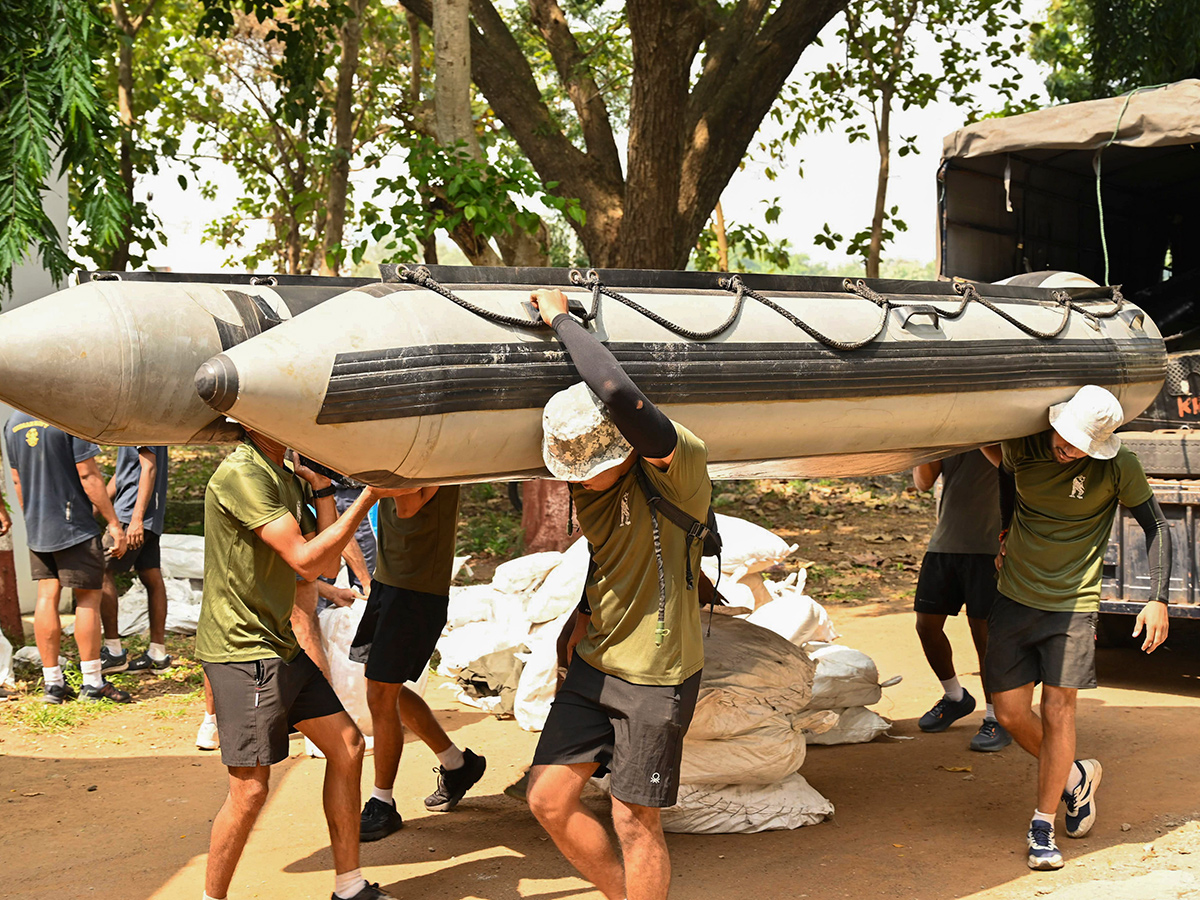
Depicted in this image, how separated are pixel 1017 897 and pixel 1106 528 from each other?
1372mm

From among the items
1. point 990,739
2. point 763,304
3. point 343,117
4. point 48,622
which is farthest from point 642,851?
point 343,117

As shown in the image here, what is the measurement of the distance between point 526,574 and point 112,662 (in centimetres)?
264

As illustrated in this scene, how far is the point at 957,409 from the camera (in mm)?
4156

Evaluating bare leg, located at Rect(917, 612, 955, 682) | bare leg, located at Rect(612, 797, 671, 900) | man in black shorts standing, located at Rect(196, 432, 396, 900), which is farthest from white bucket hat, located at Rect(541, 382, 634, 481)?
bare leg, located at Rect(917, 612, 955, 682)

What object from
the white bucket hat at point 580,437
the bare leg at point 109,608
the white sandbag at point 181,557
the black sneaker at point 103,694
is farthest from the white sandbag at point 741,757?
the white sandbag at point 181,557

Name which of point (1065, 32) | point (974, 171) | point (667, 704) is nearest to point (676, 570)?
point (667, 704)

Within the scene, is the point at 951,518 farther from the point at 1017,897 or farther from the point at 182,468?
the point at 182,468

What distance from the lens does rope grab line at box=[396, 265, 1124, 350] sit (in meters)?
3.29

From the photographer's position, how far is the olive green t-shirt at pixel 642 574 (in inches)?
127

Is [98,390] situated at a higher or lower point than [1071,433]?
higher

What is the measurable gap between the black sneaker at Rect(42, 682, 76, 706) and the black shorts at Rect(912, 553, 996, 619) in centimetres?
455

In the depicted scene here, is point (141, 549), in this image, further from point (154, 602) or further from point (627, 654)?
point (627, 654)

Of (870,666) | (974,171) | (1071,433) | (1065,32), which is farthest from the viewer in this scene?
(1065,32)

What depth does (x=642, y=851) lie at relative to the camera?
3219mm
